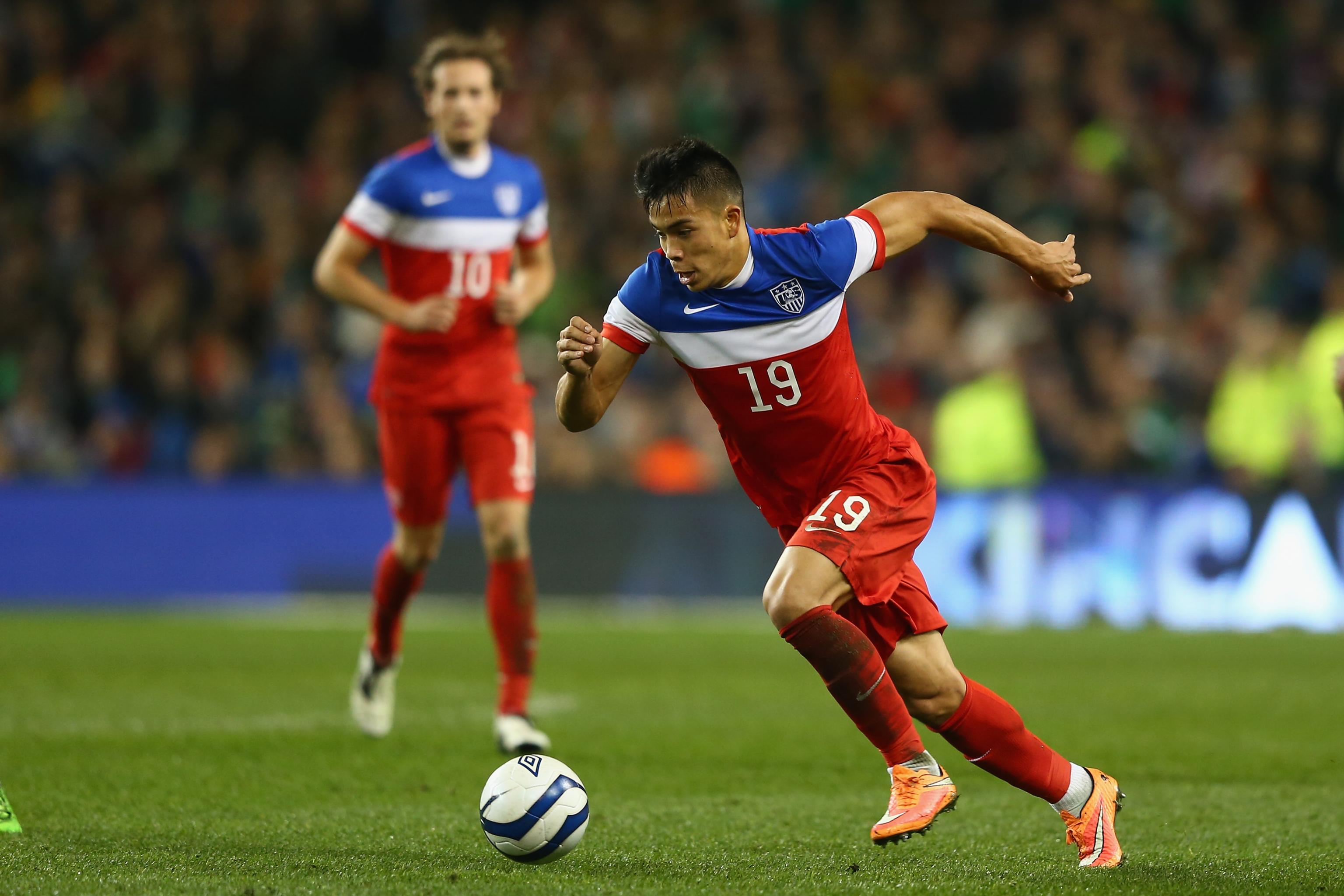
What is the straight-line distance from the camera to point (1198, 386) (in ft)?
46.5

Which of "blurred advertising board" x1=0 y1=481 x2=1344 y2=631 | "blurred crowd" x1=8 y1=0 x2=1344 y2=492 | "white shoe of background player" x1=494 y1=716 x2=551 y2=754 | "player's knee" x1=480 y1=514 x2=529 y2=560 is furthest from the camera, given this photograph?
"blurred crowd" x1=8 y1=0 x2=1344 y2=492

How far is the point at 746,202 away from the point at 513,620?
9977 millimetres

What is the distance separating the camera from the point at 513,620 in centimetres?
662

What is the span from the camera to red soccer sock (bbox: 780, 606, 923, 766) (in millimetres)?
4254

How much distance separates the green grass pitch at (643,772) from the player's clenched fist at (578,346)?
49.7 inches

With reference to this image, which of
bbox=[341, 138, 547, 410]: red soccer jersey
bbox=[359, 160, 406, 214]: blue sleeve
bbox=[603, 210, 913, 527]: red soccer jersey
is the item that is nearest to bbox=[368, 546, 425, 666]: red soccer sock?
bbox=[341, 138, 547, 410]: red soccer jersey

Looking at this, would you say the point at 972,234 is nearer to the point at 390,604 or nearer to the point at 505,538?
the point at 505,538

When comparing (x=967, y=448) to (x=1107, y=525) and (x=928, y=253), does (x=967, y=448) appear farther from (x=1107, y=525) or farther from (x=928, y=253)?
(x=928, y=253)

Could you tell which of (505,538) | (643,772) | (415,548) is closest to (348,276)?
(415,548)

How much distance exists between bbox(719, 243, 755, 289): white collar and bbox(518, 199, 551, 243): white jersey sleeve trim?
274cm

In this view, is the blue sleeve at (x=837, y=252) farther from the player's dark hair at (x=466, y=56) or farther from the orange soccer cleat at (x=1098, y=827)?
the player's dark hair at (x=466, y=56)

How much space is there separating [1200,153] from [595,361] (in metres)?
13.0

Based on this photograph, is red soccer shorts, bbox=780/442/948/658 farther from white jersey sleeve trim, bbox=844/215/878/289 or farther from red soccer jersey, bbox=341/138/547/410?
red soccer jersey, bbox=341/138/547/410

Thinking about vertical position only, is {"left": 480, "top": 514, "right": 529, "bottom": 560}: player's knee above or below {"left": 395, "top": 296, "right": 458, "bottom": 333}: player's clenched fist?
below
